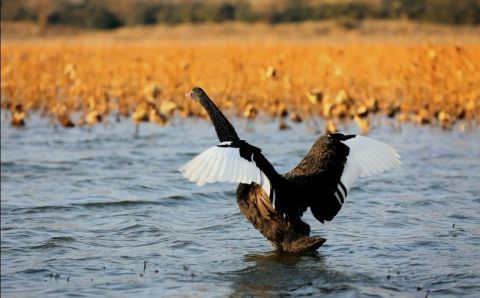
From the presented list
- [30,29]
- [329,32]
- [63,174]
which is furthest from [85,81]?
[30,29]

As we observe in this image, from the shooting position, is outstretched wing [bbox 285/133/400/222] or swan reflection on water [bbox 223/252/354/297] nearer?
swan reflection on water [bbox 223/252/354/297]

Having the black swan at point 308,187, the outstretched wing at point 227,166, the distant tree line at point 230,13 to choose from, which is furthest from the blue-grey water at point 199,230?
the distant tree line at point 230,13

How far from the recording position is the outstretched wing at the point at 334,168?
743 cm

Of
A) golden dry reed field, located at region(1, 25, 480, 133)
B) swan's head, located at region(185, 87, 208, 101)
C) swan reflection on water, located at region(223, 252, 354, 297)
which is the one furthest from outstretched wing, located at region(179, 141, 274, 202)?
golden dry reed field, located at region(1, 25, 480, 133)

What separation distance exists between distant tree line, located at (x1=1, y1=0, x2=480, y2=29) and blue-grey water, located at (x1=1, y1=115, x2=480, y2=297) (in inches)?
1231

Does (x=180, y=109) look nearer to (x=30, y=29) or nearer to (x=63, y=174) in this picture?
(x=63, y=174)

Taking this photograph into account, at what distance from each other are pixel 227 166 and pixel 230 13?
140 ft

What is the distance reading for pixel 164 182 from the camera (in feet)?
37.6

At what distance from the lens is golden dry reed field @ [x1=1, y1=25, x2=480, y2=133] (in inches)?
607

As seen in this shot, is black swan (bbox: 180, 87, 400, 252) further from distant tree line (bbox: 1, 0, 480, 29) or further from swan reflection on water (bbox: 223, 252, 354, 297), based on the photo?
distant tree line (bbox: 1, 0, 480, 29)

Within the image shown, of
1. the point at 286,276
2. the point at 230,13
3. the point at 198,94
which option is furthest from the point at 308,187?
the point at 230,13

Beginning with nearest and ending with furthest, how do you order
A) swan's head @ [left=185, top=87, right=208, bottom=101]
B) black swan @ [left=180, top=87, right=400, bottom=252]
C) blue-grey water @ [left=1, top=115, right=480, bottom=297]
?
blue-grey water @ [left=1, top=115, right=480, bottom=297]
black swan @ [left=180, top=87, right=400, bottom=252]
swan's head @ [left=185, top=87, right=208, bottom=101]

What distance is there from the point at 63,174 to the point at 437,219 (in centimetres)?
503

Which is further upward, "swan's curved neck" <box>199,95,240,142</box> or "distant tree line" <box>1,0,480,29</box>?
"distant tree line" <box>1,0,480,29</box>
